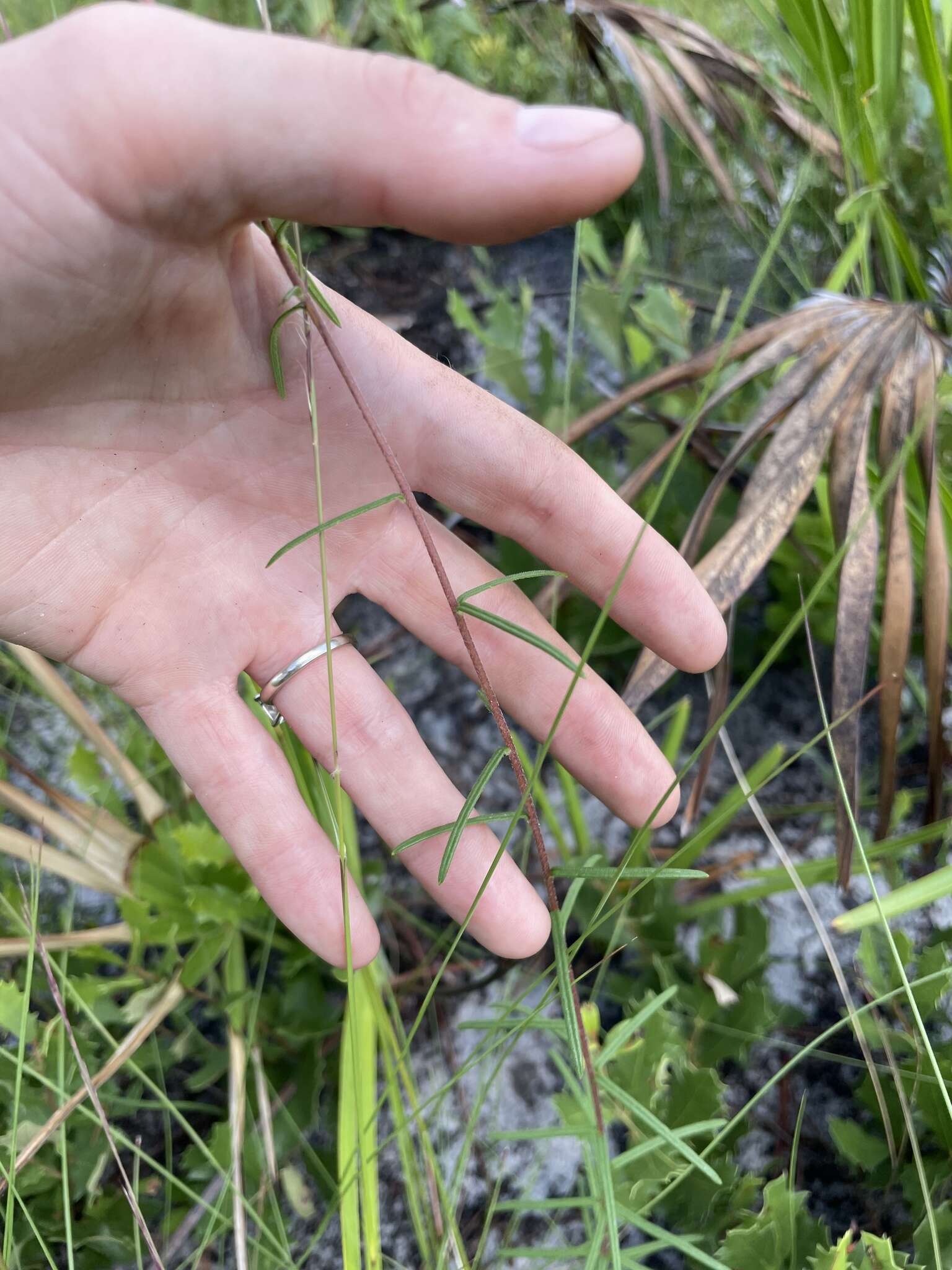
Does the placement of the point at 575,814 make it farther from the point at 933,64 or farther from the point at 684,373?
the point at 933,64

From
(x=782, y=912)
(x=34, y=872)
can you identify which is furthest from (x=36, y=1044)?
(x=782, y=912)

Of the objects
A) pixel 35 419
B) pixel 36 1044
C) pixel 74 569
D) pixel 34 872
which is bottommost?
pixel 36 1044

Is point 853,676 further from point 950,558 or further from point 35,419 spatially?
point 35,419

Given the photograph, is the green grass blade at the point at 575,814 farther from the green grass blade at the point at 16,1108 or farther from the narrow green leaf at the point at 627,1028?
the green grass blade at the point at 16,1108

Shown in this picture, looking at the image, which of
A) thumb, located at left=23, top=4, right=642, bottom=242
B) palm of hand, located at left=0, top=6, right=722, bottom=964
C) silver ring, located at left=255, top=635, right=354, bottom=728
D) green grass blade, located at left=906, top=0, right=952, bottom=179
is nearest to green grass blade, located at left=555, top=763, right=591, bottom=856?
palm of hand, located at left=0, top=6, right=722, bottom=964

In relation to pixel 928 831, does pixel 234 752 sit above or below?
above

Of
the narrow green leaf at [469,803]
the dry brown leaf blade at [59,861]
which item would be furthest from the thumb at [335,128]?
the dry brown leaf blade at [59,861]

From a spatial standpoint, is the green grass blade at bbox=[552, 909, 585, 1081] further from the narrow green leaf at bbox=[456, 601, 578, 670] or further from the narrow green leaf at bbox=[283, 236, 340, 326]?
the narrow green leaf at bbox=[283, 236, 340, 326]

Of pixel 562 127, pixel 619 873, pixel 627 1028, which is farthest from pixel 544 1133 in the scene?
pixel 562 127
